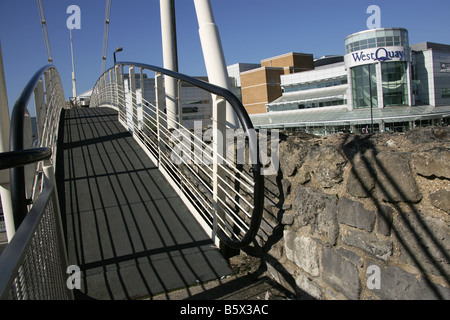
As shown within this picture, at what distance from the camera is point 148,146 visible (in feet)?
17.8

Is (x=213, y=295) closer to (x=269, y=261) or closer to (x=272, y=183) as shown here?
(x=269, y=261)

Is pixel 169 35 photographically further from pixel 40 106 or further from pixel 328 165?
pixel 328 165

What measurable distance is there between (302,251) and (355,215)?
0.61 meters

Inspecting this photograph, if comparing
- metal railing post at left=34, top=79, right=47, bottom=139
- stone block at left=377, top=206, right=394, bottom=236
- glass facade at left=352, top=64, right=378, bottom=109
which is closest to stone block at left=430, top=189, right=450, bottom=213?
stone block at left=377, top=206, right=394, bottom=236

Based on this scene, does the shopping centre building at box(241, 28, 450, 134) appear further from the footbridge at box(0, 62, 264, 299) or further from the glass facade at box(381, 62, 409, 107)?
the footbridge at box(0, 62, 264, 299)

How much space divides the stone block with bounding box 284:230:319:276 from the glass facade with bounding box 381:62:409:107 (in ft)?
135

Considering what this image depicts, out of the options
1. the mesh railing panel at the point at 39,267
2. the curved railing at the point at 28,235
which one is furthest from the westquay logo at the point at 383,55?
the mesh railing panel at the point at 39,267

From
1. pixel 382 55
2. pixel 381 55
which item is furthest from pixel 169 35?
pixel 382 55

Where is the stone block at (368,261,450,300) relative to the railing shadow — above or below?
below

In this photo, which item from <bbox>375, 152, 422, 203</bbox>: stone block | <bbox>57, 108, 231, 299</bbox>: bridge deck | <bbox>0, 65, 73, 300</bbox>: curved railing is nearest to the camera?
<bbox>0, 65, 73, 300</bbox>: curved railing

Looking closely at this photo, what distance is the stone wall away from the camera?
1823mm

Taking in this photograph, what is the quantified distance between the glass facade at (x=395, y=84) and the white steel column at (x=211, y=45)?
3827 cm

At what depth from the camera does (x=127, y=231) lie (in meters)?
3.35
